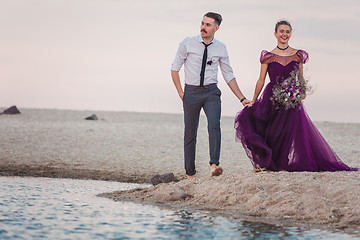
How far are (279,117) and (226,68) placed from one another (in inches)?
46.9

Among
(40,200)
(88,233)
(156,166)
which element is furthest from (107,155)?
(88,233)

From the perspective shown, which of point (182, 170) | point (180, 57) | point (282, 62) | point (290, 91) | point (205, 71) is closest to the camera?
point (205, 71)

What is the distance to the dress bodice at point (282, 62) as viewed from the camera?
29.2ft

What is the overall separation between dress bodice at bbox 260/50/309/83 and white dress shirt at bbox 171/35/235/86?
0.76 metres

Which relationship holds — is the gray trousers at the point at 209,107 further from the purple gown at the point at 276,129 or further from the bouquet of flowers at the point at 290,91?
the bouquet of flowers at the point at 290,91

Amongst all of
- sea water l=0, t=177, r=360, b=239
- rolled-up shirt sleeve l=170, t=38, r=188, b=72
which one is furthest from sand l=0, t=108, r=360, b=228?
rolled-up shirt sleeve l=170, t=38, r=188, b=72

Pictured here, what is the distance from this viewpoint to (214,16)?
27.4 feet

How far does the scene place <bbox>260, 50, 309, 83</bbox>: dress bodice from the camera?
8.90 meters

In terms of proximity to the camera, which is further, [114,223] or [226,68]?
[226,68]

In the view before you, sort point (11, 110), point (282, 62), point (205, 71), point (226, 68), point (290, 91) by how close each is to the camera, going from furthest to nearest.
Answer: point (11, 110) < point (282, 62) < point (290, 91) < point (226, 68) < point (205, 71)

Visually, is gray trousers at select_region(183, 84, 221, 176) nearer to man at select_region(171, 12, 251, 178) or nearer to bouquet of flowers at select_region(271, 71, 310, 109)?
man at select_region(171, 12, 251, 178)

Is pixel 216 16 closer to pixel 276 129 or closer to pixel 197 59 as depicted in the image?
pixel 197 59

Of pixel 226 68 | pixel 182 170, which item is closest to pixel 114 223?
pixel 226 68

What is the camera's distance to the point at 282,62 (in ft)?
29.2
